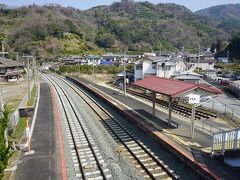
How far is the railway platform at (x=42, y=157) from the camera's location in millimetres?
13664

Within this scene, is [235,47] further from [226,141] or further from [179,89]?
[226,141]

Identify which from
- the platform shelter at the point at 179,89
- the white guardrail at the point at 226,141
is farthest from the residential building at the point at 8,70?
the white guardrail at the point at 226,141

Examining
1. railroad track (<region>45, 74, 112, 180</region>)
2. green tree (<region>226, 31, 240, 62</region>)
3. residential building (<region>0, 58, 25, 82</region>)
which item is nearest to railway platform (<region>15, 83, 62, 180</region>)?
railroad track (<region>45, 74, 112, 180</region>)

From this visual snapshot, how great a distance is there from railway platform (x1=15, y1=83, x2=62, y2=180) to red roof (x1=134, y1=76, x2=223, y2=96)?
7.45m

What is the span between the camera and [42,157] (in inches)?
626

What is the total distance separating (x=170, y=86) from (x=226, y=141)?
5938 mm

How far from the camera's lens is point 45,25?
481 ft

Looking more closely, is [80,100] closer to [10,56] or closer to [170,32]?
[10,56]

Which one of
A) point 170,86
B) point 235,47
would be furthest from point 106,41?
point 170,86

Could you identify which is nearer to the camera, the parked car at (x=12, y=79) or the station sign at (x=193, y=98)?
the station sign at (x=193, y=98)

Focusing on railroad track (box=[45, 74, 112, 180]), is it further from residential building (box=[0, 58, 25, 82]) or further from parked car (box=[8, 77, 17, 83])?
parked car (box=[8, 77, 17, 83])

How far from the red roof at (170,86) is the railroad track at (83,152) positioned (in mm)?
5518

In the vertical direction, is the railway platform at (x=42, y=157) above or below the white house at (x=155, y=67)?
below

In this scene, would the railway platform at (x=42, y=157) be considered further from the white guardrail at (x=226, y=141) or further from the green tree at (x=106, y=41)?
the green tree at (x=106, y=41)
